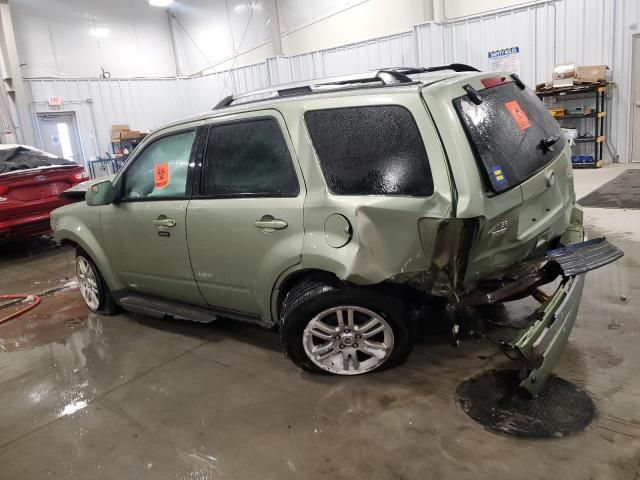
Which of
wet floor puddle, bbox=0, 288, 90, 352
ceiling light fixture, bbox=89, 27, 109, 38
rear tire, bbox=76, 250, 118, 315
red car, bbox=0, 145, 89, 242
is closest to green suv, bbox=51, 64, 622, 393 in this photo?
rear tire, bbox=76, 250, 118, 315

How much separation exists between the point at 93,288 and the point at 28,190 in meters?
3.16

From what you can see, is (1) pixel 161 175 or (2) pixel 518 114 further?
(1) pixel 161 175

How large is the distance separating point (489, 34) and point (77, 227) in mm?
9566

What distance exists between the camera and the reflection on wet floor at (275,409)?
2.18 meters

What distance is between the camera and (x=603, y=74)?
925 centimetres

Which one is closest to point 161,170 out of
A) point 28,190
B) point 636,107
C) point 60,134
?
point 28,190

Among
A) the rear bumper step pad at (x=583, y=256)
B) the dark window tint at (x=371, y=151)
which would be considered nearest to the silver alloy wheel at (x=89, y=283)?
the dark window tint at (x=371, y=151)

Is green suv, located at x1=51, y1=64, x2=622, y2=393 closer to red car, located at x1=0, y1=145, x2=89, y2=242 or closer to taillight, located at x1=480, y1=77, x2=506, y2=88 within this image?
taillight, located at x1=480, y1=77, x2=506, y2=88

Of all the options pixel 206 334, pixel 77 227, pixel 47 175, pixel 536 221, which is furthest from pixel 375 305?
pixel 47 175

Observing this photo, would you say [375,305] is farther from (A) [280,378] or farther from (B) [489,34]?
(B) [489,34]

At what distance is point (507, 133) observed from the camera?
2.61 metres

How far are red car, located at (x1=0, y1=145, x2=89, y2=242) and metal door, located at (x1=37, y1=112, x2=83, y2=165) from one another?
863 centimetres

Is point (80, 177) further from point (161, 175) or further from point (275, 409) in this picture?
point (275, 409)

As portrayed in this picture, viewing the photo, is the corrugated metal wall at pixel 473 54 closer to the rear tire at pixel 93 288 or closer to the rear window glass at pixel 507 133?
the rear tire at pixel 93 288
